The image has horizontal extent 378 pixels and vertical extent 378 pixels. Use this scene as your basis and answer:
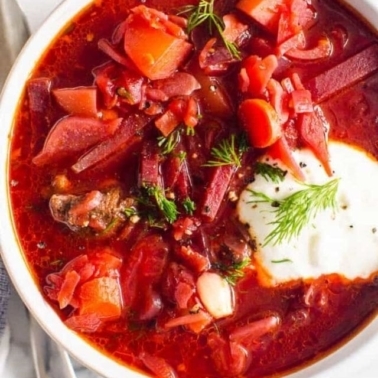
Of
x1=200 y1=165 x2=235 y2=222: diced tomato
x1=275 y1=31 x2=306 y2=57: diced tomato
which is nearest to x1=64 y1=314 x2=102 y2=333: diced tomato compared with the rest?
x1=200 y1=165 x2=235 y2=222: diced tomato

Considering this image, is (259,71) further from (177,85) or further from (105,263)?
(105,263)

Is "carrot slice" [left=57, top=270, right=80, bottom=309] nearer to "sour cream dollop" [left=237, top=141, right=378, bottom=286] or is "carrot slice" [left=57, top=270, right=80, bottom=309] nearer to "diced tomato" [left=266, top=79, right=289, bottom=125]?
"sour cream dollop" [left=237, top=141, right=378, bottom=286]

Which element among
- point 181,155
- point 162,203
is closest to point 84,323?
point 162,203

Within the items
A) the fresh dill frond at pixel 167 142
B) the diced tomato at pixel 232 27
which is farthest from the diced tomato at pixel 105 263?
the diced tomato at pixel 232 27

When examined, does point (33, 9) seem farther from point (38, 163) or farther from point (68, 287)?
point (68, 287)

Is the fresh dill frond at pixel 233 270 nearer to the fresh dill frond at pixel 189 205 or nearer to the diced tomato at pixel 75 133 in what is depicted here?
the fresh dill frond at pixel 189 205

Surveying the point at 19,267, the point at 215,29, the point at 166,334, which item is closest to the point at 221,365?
the point at 166,334
